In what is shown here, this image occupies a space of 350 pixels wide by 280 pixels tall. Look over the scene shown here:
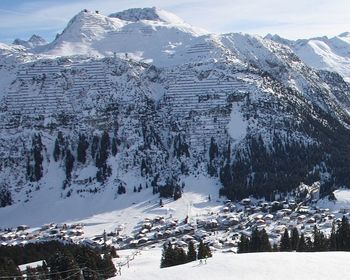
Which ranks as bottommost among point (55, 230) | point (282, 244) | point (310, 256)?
point (55, 230)

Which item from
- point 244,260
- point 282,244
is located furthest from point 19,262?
point 244,260

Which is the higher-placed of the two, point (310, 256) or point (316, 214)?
point (310, 256)

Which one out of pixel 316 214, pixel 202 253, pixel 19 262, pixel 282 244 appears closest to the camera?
pixel 202 253

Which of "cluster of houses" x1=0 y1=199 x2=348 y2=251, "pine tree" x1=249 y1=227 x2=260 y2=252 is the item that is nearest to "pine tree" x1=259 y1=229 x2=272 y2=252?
"pine tree" x1=249 y1=227 x2=260 y2=252

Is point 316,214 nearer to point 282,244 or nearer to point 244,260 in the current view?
point 282,244

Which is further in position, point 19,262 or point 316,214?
point 316,214

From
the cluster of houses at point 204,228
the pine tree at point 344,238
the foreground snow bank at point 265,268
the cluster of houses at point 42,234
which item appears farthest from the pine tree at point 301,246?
the cluster of houses at point 42,234

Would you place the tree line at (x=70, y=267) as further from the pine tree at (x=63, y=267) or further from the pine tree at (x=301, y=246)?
the pine tree at (x=301, y=246)
